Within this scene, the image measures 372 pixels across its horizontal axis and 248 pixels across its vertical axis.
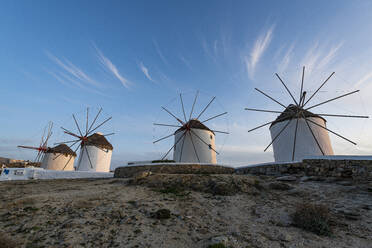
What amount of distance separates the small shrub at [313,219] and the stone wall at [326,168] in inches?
242

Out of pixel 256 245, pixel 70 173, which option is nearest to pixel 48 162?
pixel 70 173

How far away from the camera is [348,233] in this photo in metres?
3.80

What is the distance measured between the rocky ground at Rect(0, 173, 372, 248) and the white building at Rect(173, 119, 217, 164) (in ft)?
45.0

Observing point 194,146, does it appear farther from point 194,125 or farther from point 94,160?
point 94,160

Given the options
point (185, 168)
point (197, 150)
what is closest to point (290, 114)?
point (197, 150)

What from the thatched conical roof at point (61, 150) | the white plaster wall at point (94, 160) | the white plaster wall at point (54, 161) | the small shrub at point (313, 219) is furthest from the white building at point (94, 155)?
the small shrub at point (313, 219)

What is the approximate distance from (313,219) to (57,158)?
3891 cm

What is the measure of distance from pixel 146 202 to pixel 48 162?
35224 millimetres

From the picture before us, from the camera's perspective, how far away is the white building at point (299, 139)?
15266mm

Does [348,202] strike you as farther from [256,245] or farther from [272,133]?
[272,133]

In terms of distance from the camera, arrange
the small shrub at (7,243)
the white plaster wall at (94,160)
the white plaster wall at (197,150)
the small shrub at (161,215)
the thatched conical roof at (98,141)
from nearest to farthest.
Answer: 1. the small shrub at (7,243)
2. the small shrub at (161,215)
3. the white plaster wall at (197,150)
4. the white plaster wall at (94,160)
5. the thatched conical roof at (98,141)

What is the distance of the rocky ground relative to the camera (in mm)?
3441

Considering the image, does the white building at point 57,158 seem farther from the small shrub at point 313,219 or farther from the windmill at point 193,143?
the small shrub at point 313,219

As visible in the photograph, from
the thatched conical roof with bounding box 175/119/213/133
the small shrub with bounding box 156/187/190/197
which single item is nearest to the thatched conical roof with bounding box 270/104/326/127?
the thatched conical roof with bounding box 175/119/213/133
